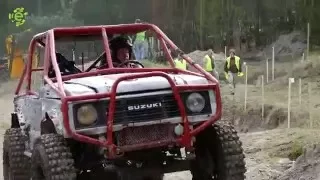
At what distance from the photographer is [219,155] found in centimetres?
655

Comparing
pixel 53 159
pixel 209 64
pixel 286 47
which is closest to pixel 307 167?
pixel 53 159

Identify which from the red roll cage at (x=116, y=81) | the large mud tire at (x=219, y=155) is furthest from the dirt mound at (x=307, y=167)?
the red roll cage at (x=116, y=81)

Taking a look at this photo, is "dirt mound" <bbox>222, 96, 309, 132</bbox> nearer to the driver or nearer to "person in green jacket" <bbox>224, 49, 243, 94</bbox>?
"person in green jacket" <bbox>224, 49, 243, 94</bbox>

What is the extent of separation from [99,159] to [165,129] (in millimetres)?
730

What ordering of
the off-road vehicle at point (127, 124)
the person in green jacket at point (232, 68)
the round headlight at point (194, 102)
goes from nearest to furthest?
the off-road vehicle at point (127, 124), the round headlight at point (194, 102), the person in green jacket at point (232, 68)

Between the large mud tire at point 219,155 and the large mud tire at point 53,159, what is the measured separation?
145 cm

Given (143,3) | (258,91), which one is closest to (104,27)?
(258,91)

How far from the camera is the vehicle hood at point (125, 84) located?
6.02 m

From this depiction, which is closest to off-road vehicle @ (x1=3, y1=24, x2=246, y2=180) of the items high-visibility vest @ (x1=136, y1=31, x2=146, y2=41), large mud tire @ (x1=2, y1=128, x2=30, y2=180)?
high-visibility vest @ (x1=136, y1=31, x2=146, y2=41)

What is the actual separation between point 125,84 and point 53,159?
3.01 ft

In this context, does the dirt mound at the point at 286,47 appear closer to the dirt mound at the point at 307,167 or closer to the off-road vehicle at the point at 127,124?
the dirt mound at the point at 307,167

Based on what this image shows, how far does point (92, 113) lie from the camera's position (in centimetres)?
595

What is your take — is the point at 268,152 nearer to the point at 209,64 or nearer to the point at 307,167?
the point at 307,167

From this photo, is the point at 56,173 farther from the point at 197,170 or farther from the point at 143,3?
the point at 143,3
